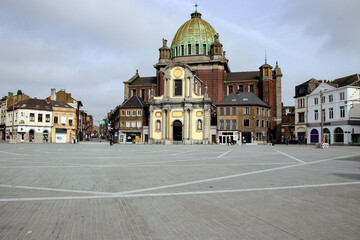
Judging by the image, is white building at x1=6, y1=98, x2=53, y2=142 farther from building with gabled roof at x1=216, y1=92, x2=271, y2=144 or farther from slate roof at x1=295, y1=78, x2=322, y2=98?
slate roof at x1=295, y1=78, x2=322, y2=98

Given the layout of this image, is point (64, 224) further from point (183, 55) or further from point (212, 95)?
point (183, 55)

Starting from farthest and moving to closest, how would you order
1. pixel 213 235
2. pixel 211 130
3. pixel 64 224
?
pixel 211 130 < pixel 64 224 < pixel 213 235

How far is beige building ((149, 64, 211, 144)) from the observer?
206 ft

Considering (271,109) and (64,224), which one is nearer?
(64,224)

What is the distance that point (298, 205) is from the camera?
7.00 meters

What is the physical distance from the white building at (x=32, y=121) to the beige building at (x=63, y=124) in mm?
1196

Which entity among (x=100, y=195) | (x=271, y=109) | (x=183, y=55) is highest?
(x=183, y=55)

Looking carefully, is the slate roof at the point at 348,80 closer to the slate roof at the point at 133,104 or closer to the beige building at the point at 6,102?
the slate roof at the point at 133,104

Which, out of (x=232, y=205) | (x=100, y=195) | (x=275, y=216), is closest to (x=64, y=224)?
(x=100, y=195)

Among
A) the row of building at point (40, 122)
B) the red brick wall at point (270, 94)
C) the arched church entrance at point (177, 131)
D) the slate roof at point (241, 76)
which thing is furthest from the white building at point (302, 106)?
the row of building at point (40, 122)

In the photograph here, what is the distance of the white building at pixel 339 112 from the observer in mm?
50812

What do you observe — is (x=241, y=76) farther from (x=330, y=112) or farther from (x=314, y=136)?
(x=330, y=112)

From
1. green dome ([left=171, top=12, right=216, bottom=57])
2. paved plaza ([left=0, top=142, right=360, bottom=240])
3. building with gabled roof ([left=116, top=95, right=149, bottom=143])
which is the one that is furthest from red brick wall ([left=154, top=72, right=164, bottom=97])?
paved plaza ([left=0, top=142, right=360, bottom=240])

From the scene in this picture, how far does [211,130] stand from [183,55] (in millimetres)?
24219
